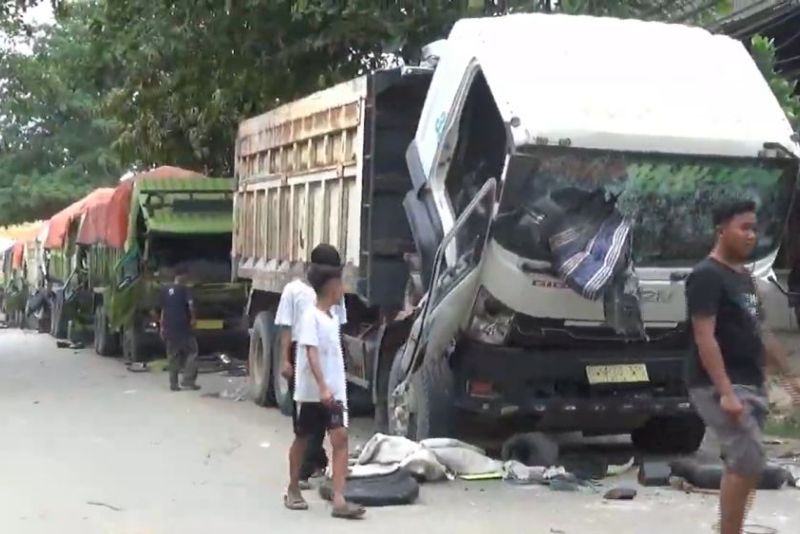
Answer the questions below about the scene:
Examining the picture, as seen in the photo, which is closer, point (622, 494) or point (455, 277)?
point (622, 494)

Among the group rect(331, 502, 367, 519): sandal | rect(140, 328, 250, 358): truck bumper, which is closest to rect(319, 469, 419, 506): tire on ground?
rect(331, 502, 367, 519): sandal

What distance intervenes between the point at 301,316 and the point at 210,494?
1673 mm

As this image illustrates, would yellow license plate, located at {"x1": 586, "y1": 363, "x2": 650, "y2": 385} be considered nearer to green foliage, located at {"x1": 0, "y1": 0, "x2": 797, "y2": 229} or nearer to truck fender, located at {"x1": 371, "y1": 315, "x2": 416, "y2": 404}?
truck fender, located at {"x1": 371, "y1": 315, "x2": 416, "y2": 404}

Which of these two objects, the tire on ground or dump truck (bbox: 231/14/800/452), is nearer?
the tire on ground

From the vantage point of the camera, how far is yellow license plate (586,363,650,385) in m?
10.0

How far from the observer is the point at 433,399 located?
33.5 feet

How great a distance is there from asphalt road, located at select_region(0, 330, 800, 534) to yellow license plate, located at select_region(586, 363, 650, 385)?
2.39 ft

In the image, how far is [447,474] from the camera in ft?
31.9

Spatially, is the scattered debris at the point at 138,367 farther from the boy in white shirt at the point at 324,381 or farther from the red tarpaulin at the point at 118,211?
the boy in white shirt at the point at 324,381

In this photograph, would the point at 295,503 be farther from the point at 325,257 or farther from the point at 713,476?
the point at 713,476

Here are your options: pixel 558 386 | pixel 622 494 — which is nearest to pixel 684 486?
pixel 622 494

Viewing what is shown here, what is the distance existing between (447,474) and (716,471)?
72.4 inches

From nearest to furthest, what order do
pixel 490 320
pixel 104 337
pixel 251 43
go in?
pixel 490 320 → pixel 251 43 → pixel 104 337

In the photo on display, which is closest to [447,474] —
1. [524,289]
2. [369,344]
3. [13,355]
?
[524,289]
